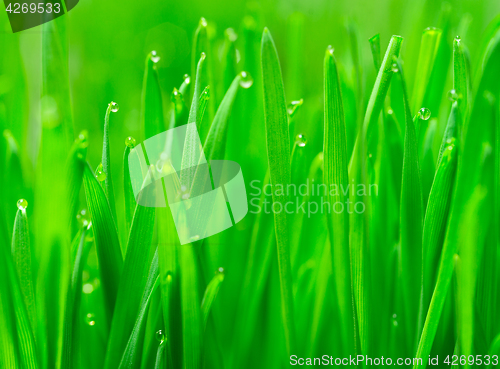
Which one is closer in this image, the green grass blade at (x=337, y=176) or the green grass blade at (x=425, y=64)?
the green grass blade at (x=337, y=176)

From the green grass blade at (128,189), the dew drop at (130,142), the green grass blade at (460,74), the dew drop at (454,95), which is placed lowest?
the green grass blade at (128,189)

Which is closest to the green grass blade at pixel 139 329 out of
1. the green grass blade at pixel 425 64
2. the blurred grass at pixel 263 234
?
the blurred grass at pixel 263 234

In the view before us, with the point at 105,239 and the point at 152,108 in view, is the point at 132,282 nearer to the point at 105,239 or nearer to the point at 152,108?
the point at 105,239

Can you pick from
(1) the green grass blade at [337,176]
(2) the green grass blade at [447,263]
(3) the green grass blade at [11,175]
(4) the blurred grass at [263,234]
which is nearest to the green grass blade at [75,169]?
(4) the blurred grass at [263,234]

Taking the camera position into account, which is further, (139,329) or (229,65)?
(229,65)

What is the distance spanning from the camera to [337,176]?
1.01 feet

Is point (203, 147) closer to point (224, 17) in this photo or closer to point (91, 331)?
point (91, 331)

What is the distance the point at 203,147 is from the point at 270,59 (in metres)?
0.10

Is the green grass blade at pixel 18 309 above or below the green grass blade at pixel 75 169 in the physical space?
below

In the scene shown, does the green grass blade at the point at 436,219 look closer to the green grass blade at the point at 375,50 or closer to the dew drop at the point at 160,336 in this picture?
the green grass blade at the point at 375,50

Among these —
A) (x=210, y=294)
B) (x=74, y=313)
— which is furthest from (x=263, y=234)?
(x=74, y=313)

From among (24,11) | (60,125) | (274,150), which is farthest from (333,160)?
(24,11)

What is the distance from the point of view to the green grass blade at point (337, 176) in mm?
300

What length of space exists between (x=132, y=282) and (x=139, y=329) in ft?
0.13
